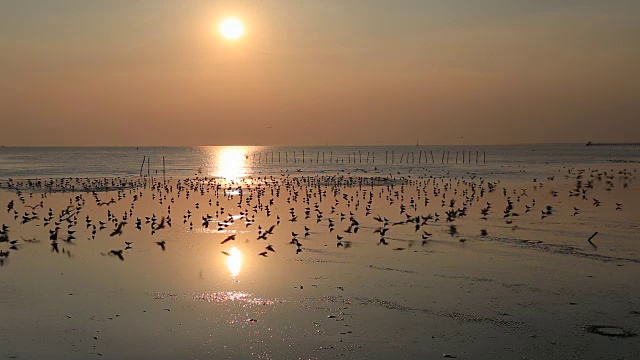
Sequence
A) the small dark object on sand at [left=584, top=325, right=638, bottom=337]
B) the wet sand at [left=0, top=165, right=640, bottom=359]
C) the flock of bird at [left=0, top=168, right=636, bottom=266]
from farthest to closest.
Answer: the flock of bird at [left=0, top=168, right=636, bottom=266]
the small dark object on sand at [left=584, top=325, right=638, bottom=337]
the wet sand at [left=0, top=165, right=640, bottom=359]

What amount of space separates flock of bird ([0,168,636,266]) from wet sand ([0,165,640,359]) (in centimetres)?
29

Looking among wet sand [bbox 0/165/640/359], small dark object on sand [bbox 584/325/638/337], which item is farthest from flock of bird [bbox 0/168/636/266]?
small dark object on sand [bbox 584/325/638/337]

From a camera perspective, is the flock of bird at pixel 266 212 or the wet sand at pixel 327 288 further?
the flock of bird at pixel 266 212

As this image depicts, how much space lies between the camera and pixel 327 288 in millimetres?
18125

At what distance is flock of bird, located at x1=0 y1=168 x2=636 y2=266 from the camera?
27.1 metres

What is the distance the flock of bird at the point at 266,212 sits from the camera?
2714 cm

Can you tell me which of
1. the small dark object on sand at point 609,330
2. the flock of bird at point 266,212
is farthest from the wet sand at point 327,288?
the flock of bird at point 266,212

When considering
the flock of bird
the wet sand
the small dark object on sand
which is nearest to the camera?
the wet sand

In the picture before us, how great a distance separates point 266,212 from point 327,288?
1868cm

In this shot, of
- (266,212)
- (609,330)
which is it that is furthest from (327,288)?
(266,212)

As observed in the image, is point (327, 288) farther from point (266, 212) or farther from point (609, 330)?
point (266, 212)

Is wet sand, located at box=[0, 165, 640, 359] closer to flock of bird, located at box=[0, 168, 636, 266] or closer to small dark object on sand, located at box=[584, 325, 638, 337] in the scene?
small dark object on sand, located at box=[584, 325, 638, 337]

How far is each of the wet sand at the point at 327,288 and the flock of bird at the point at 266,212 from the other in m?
0.29

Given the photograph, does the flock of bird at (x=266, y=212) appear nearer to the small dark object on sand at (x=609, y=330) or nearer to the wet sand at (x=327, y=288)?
the wet sand at (x=327, y=288)
